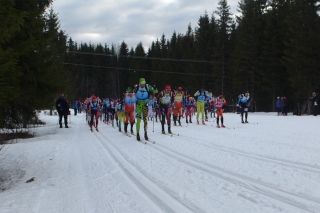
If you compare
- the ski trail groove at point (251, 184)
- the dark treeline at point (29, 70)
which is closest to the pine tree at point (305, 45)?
the dark treeline at point (29, 70)

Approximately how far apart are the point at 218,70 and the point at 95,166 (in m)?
53.9

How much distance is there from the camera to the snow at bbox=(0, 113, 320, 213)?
17.9 feet

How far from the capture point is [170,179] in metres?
7.05

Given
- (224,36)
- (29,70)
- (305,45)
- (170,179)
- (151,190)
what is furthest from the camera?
(224,36)

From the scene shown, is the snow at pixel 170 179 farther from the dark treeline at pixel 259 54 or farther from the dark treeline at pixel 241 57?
the dark treeline at pixel 259 54

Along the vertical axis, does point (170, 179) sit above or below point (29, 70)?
below

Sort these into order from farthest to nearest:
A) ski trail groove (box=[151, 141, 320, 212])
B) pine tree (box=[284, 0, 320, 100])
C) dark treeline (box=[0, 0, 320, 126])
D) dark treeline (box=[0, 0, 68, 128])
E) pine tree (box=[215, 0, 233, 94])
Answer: pine tree (box=[215, 0, 233, 94])
pine tree (box=[284, 0, 320, 100])
dark treeline (box=[0, 0, 320, 126])
dark treeline (box=[0, 0, 68, 128])
ski trail groove (box=[151, 141, 320, 212])

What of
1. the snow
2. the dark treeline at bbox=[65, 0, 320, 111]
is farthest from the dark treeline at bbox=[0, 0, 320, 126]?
the snow

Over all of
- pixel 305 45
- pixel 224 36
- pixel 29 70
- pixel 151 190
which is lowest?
pixel 151 190

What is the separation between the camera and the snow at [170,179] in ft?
17.9

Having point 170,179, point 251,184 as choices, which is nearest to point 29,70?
point 170,179

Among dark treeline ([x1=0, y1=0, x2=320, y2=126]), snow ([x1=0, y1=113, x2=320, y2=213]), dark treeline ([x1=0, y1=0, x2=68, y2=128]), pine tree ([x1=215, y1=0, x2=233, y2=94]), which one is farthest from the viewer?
pine tree ([x1=215, y1=0, x2=233, y2=94])

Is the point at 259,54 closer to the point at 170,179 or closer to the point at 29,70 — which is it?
the point at 29,70

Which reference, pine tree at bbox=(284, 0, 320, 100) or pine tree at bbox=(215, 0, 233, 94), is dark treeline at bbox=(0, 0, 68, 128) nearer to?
pine tree at bbox=(284, 0, 320, 100)
